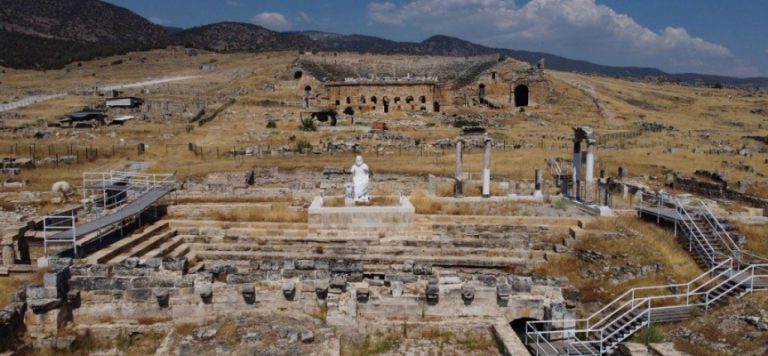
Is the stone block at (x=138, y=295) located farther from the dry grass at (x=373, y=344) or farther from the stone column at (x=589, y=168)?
the stone column at (x=589, y=168)

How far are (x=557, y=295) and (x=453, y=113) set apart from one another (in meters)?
A: 49.4

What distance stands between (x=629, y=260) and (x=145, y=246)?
48.7ft

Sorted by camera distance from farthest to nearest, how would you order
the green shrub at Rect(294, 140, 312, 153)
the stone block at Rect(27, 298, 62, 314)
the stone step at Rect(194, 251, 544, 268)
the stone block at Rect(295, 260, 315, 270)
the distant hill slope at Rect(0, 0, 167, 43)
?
the distant hill slope at Rect(0, 0, 167, 43)
the green shrub at Rect(294, 140, 312, 153)
the stone step at Rect(194, 251, 544, 268)
the stone block at Rect(295, 260, 315, 270)
the stone block at Rect(27, 298, 62, 314)

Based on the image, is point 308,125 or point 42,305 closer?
point 42,305

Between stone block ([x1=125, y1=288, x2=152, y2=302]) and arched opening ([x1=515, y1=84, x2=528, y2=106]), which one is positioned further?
arched opening ([x1=515, y1=84, x2=528, y2=106])

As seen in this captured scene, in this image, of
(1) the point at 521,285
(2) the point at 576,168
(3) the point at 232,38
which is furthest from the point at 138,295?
(3) the point at 232,38

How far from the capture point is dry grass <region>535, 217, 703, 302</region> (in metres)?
16.5

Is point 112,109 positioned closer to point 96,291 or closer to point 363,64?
point 363,64

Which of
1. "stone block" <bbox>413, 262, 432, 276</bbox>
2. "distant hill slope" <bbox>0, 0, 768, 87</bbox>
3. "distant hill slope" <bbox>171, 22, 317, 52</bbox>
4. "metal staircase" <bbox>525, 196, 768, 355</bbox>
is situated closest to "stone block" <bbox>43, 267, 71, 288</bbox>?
"stone block" <bbox>413, 262, 432, 276</bbox>

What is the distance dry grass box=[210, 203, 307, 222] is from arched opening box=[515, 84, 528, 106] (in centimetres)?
5249

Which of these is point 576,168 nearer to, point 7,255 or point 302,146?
point 7,255

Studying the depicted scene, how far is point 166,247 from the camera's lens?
18.5 m

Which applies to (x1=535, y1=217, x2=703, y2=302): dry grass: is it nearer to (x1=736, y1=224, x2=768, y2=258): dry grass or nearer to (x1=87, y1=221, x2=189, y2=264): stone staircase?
(x1=736, y1=224, x2=768, y2=258): dry grass

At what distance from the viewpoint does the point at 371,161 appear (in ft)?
121
